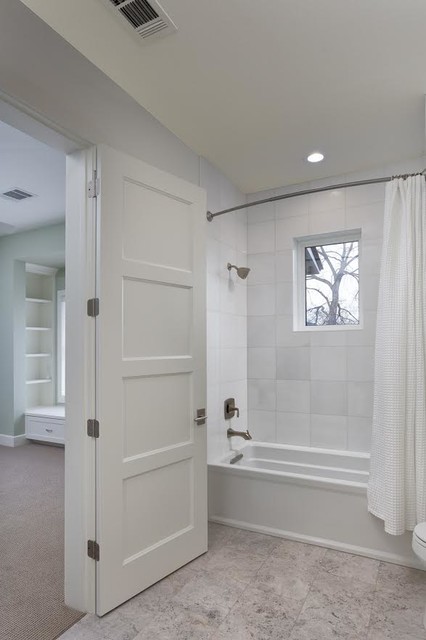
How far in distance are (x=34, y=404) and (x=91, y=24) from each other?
16.2ft

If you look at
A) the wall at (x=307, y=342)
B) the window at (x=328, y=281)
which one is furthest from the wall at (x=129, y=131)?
the window at (x=328, y=281)

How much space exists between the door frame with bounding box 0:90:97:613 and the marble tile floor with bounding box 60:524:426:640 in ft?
0.80

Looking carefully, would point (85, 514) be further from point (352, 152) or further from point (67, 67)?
point (352, 152)

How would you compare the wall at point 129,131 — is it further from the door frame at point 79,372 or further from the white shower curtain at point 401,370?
the white shower curtain at point 401,370

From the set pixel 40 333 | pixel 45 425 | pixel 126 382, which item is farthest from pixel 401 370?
pixel 40 333

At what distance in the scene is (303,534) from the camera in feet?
8.64

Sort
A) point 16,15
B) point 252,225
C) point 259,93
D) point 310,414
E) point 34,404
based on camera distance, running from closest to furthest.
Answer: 1. point 16,15
2. point 259,93
3. point 310,414
4. point 252,225
5. point 34,404

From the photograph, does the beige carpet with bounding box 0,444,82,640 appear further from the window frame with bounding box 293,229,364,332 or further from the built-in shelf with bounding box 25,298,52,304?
the window frame with bounding box 293,229,364,332

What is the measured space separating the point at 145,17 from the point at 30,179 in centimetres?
224

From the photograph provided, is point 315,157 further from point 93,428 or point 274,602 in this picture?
point 274,602

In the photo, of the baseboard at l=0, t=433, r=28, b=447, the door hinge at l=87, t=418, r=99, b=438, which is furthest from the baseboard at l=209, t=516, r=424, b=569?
the baseboard at l=0, t=433, r=28, b=447

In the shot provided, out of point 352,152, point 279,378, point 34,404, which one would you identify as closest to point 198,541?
point 279,378

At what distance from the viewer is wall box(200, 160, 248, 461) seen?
309cm

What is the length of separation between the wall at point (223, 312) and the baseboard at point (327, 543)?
1.56 ft
